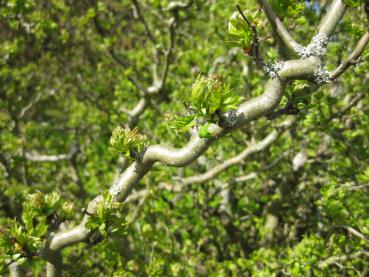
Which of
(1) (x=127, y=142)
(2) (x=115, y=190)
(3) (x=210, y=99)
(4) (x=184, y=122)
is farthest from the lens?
(2) (x=115, y=190)

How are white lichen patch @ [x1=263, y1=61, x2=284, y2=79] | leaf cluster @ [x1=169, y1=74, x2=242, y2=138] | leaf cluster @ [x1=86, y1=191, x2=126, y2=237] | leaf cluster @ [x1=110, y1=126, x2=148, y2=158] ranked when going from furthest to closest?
1. leaf cluster @ [x1=86, y1=191, x2=126, y2=237]
2. leaf cluster @ [x1=110, y1=126, x2=148, y2=158]
3. white lichen patch @ [x1=263, y1=61, x2=284, y2=79]
4. leaf cluster @ [x1=169, y1=74, x2=242, y2=138]

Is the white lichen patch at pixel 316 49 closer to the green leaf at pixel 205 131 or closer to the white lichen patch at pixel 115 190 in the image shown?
the green leaf at pixel 205 131

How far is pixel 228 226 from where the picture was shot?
678 centimetres

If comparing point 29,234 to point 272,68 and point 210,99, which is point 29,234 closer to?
point 210,99

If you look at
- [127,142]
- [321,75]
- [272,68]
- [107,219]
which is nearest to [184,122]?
[127,142]

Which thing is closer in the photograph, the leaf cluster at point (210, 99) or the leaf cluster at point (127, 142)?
the leaf cluster at point (210, 99)

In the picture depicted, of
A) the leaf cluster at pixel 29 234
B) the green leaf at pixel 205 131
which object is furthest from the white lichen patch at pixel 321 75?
the leaf cluster at pixel 29 234

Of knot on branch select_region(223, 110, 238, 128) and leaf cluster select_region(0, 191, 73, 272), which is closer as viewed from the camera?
knot on branch select_region(223, 110, 238, 128)

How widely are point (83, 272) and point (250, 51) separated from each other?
3170mm

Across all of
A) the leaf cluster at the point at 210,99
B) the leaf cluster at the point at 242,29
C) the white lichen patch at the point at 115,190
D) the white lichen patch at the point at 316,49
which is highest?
the leaf cluster at the point at 242,29

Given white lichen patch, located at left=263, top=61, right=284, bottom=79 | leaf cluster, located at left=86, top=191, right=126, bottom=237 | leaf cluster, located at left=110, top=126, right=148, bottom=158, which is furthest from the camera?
leaf cluster, located at left=86, top=191, right=126, bottom=237

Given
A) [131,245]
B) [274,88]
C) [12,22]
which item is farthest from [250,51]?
[12,22]

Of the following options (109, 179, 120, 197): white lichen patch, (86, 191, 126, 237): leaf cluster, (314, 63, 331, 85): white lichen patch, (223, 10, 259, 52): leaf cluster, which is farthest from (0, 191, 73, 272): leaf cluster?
(314, 63, 331, 85): white lichen patch

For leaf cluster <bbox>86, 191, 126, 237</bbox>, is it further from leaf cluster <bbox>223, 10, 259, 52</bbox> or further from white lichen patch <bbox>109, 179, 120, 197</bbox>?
leaf cluster <bbox>223, 10, 259, 52</bbox>
